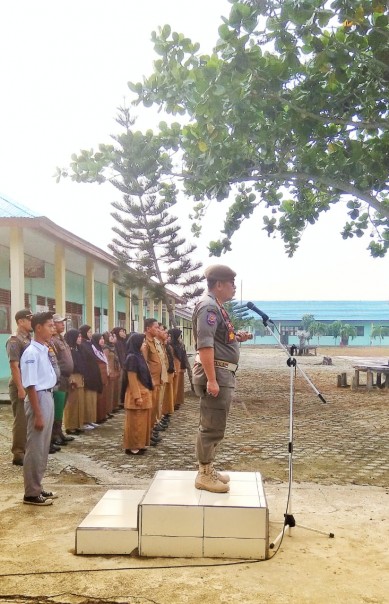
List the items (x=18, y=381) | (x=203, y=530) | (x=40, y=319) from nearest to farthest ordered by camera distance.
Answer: (x=203, y=530), (x=40, y=319), (x=18, y=381)

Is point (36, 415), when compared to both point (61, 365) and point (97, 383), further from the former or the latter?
point (97, 383)

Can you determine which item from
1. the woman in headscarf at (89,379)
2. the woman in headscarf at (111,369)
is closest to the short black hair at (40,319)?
the woman in headscarf at (89,379)

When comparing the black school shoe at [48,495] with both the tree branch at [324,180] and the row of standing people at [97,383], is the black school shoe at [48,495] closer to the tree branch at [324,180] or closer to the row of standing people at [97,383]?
the row of standing people at [97,383]

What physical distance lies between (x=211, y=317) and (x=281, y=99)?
11.6 feet

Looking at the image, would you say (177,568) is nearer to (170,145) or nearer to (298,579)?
(298,579)

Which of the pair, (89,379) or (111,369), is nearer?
(89,379)

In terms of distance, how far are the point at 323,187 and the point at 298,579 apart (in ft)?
23.3

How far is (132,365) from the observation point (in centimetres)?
647

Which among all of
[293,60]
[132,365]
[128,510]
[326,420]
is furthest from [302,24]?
[326,420]

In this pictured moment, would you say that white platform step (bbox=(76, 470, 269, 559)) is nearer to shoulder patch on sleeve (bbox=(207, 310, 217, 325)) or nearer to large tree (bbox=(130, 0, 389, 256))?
shoulder patch on sleeve (bbox=(207, 310, 217, 325))

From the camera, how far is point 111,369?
9.23m

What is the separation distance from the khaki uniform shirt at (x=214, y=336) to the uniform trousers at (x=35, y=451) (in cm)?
138

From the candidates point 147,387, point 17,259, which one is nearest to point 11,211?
point 17,259

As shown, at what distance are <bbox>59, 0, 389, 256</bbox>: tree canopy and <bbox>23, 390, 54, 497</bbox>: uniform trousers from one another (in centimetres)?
339
